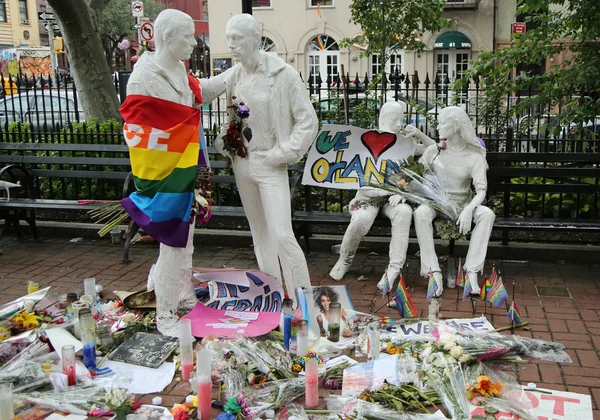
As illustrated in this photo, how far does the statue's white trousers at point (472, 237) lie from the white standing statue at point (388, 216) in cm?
12

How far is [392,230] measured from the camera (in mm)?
5727

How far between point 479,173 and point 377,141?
0.96 m

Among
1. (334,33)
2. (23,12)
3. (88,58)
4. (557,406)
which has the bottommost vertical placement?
(557,406)

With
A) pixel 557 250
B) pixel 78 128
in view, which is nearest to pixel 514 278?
pixel 557 250

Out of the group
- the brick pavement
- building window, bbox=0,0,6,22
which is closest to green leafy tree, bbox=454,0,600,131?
the brick pavement

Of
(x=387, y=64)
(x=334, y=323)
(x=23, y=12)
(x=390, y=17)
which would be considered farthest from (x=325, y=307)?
(x=23, y=12)

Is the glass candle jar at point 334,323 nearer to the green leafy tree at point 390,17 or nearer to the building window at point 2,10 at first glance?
the green leafy tree at point 390,17

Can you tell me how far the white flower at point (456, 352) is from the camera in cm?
402

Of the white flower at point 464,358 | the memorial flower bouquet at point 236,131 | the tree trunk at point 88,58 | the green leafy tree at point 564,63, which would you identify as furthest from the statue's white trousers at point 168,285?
the tree trunk at point 88,58

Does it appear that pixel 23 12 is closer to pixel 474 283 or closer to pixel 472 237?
pixel 472 237

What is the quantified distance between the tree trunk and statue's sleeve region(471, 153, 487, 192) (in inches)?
253

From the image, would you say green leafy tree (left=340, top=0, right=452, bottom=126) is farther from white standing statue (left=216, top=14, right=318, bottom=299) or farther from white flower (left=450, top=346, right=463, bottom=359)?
white flower (left=450, top=346, right=463, bottom=359)

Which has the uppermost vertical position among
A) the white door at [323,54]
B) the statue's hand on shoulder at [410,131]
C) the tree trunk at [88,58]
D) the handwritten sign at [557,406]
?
the white door at [323,54]

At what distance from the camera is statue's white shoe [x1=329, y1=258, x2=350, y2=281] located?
598 centimetres
